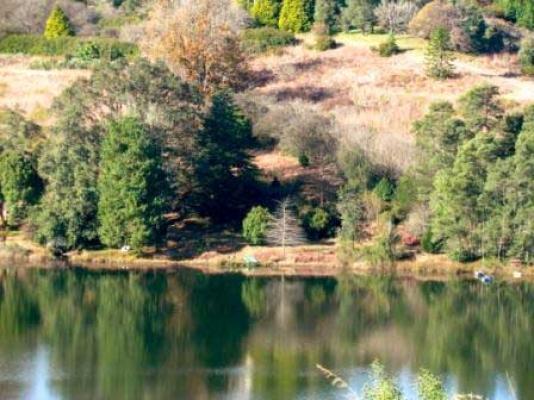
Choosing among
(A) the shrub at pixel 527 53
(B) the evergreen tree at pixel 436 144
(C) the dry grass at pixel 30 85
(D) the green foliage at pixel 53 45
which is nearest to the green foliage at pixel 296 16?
(D) the green foliage at pixel 53 45

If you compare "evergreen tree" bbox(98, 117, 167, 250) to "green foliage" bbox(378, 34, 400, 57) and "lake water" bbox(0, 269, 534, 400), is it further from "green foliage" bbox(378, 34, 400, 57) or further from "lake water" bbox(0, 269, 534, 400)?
"green foliage" bbox(378, 34, 400, 57)

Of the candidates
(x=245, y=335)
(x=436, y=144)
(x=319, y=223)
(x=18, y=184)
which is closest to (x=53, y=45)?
(x=18, y=184)

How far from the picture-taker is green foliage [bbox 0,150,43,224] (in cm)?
6172

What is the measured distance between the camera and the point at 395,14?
87312mm

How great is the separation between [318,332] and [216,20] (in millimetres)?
35763

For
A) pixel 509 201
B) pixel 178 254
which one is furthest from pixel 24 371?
pixel 509 201

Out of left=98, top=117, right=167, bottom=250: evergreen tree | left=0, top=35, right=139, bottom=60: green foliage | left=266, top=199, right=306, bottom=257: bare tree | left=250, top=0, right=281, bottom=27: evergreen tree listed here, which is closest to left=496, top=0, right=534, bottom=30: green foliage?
left=250, top=0, right=281, bottom=27: evergreen tree

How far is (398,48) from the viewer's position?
84812 millimetres

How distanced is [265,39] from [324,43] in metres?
4.22

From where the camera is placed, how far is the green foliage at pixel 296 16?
88.3m

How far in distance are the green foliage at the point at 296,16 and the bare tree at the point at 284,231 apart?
30066mm

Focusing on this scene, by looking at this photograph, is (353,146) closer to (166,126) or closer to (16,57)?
(166,126)

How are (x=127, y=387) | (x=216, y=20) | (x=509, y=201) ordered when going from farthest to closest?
(x=216, y=20) < (x=509, y=201) < (x=127, y=387)

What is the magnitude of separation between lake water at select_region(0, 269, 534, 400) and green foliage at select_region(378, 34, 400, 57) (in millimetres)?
29133
